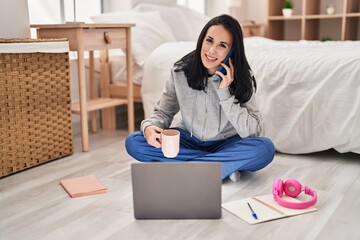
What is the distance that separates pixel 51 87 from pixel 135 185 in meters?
1.01

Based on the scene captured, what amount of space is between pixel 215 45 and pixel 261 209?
2.13ft

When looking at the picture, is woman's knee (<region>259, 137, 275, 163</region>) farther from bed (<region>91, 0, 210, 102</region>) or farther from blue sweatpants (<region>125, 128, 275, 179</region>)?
bed (<region>91, 0, 210, 102</region>)

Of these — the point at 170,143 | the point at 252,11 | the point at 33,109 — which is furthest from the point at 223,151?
the point at 252,11

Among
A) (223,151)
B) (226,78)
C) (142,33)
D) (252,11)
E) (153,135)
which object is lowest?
(223,151)

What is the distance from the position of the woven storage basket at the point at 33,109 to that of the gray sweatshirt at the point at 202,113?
2.03ft

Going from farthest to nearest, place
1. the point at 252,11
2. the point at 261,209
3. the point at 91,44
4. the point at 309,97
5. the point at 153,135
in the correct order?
the point at 252,11, the point at 91,44, the point at 309,97, the point at 153,135, the point at 261,209

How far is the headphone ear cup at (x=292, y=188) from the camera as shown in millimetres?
1701

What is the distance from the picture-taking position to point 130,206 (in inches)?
67.2

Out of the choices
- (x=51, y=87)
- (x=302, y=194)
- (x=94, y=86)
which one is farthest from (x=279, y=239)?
(x=94, y=86)

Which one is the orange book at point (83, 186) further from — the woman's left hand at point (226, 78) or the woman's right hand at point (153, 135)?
the woman's left hand at point (226, 78)

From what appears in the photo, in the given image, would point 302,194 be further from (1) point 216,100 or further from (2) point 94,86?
(2) point 94,86

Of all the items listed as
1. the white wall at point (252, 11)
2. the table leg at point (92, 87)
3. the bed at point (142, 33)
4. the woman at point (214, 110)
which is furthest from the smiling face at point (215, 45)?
the white wall at point (252, 11)

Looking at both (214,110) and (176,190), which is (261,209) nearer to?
(176,190)

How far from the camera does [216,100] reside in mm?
1941
